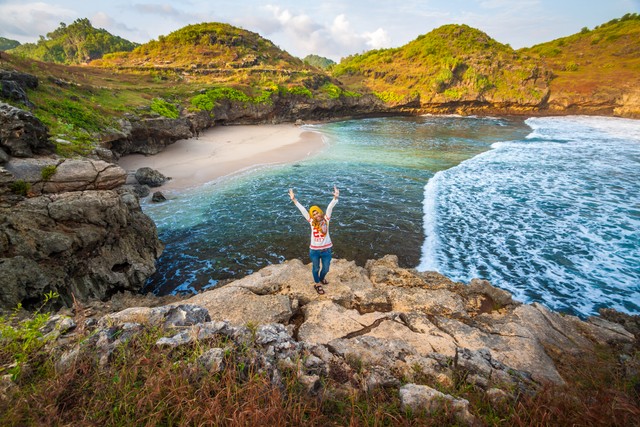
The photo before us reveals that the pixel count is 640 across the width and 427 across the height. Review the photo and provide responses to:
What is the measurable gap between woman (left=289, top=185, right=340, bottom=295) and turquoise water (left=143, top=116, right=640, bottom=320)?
358 cm

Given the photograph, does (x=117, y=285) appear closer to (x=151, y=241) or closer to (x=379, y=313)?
(x=151, y=241)

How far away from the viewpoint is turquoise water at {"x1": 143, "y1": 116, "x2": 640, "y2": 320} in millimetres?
9234

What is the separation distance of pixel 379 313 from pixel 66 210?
29.2 feet

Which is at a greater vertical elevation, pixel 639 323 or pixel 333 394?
pixel 333 394

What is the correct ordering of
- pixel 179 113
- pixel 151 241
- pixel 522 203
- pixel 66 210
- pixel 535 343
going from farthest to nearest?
pixel 179 113, pixel 522 203, pixel 151 241, pixel 66 210, pixel 535 343

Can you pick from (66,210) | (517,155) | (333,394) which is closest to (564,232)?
(333,394)

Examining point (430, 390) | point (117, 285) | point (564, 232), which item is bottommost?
point (564, 232)

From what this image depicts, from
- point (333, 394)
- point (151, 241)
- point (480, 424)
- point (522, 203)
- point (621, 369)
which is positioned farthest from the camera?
point (522, 203)

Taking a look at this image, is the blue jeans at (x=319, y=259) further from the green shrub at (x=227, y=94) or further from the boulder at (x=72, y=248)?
the green shrub at (x=227, y=94)

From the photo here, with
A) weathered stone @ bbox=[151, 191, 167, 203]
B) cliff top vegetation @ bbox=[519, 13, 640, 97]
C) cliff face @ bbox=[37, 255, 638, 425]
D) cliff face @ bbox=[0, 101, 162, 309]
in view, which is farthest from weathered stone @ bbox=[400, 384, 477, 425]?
cliff top vegetation @ bbox=[519, 13, 640, 97]

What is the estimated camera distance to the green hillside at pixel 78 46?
71.9 m

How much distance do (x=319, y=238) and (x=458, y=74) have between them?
6816 centimetres

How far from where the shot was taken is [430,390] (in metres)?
3.07

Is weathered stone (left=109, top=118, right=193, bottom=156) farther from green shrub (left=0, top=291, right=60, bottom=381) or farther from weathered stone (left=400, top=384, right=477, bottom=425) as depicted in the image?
weathered stone (left=400, top=384, right=477, bottom=425)
